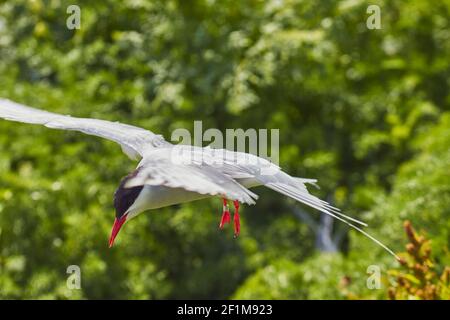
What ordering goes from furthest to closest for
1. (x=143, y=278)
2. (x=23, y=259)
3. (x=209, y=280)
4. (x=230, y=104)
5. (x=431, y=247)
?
(x=230, y=104), (x=209, y=280), (x=143, y=278), (x=23, y=259), (x=431, y=247)

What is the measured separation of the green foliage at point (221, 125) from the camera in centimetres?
560

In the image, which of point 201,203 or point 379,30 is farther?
point 379,30

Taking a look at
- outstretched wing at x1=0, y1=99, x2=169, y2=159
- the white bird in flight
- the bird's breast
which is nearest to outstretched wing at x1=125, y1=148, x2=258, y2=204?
the white bird in flight

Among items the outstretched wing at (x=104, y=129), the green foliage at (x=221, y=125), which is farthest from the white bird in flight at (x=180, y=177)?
the green foliage at (x=221, y=125)

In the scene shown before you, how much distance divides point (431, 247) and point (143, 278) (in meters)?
1.94

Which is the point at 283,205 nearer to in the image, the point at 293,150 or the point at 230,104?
the point at 293,150

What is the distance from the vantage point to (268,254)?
6582 mm

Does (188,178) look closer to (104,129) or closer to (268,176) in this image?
(268,176)

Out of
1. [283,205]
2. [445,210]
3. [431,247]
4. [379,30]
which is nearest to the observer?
[431,247]

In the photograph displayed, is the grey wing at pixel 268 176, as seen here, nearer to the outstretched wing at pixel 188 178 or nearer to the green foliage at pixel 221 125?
the outstretched wing at pixel 188 178

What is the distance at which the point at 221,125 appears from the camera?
23.1 feet

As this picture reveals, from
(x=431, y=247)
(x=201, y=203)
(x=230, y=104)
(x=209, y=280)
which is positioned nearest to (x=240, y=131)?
(x=230, y=104)

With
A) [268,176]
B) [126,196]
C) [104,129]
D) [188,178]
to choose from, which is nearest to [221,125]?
[104,129]

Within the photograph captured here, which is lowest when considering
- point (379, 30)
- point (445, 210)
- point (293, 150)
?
point (445, 210)
